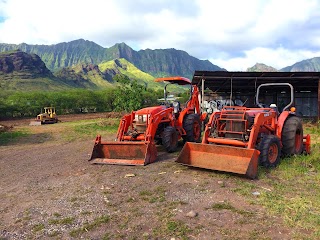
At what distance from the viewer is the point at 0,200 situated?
18.2 feet

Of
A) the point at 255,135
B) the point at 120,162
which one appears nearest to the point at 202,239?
the point at 255,135

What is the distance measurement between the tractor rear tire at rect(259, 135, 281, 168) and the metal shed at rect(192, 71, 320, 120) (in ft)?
29.4

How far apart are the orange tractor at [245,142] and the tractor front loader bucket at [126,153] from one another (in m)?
1.01

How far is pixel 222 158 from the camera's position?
273 inches

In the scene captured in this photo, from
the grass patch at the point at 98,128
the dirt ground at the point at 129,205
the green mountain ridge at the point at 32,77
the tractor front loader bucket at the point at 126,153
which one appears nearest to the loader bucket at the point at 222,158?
the dirt ground at the point at 129,205

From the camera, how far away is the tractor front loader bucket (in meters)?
7.92

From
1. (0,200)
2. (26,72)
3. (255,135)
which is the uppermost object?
(26,72)

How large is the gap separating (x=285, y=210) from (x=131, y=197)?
251 centimetres

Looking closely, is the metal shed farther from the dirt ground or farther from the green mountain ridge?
the green mountain ridge

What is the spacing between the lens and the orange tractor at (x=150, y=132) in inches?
318

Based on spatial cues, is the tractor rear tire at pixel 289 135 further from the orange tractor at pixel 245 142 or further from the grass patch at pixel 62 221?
the grass patch at pixel 62 221

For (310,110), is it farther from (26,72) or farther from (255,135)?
(26,72)

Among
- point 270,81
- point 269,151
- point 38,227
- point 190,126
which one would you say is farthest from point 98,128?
point 38,227

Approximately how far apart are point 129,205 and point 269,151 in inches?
146
